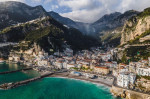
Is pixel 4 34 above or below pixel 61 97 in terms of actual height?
above

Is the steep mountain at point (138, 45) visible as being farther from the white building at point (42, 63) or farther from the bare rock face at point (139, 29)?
the white building at point (42, 63)

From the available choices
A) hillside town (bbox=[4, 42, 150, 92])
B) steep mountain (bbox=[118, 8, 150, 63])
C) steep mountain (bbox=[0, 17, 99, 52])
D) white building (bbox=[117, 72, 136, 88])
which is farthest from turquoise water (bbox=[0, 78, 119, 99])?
steep mountain (bbox=[0, 17, 99, 52])

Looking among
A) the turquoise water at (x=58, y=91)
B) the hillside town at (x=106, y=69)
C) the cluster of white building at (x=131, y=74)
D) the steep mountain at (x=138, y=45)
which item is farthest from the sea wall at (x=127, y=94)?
the steep mountain at (x=138, y=45)

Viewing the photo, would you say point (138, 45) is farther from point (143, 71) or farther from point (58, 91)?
point (58, 91)

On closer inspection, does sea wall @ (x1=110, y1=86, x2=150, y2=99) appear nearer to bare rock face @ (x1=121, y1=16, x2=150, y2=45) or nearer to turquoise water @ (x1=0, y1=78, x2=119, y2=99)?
turquoise water @ (x1=0, y1=78, x2=119, y2=99)

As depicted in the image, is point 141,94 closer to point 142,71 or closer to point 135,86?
point 135,86

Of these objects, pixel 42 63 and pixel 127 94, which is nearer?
pixel 127 94

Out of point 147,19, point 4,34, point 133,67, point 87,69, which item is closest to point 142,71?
point 133,67

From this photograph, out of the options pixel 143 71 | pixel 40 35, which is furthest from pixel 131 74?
pixel 40 35
